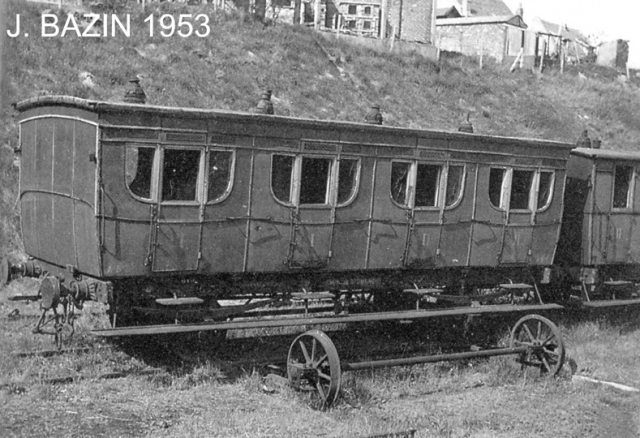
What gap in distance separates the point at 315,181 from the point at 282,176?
1.72ft

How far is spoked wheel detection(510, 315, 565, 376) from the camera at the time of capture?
10.3 metres

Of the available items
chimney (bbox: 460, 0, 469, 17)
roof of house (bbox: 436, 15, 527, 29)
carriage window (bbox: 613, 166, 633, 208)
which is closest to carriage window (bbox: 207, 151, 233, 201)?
carriage window (bbox: 613, 166, 633, 208)

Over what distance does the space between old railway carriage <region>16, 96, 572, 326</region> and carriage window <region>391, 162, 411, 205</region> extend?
0.02 metres

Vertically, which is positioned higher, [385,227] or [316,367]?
[385,227]

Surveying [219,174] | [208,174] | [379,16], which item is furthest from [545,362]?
[379,16]

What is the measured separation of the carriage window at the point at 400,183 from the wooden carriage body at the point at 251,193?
16mm

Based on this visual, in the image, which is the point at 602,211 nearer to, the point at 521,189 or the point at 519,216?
the point at 521,189

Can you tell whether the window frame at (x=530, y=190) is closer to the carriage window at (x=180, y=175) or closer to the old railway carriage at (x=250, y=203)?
the old railway carriage at (x=250, y=203)

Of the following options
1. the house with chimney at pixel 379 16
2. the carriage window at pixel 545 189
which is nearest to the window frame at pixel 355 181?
the carriage window at pixel 545 189

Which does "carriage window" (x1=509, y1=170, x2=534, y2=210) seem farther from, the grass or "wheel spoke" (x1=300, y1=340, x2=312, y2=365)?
"wheel spoke" (x1=300, y1=340, x2=312, y2=365)

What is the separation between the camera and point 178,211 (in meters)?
9.14

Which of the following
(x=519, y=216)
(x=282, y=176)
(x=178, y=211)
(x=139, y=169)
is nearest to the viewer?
(x=139, y=169)

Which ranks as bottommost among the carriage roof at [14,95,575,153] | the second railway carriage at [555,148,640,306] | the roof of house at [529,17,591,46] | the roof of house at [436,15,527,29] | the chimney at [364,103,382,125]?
the second railway carriage at [555,148,640,306]

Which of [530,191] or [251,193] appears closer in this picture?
[251,193]
